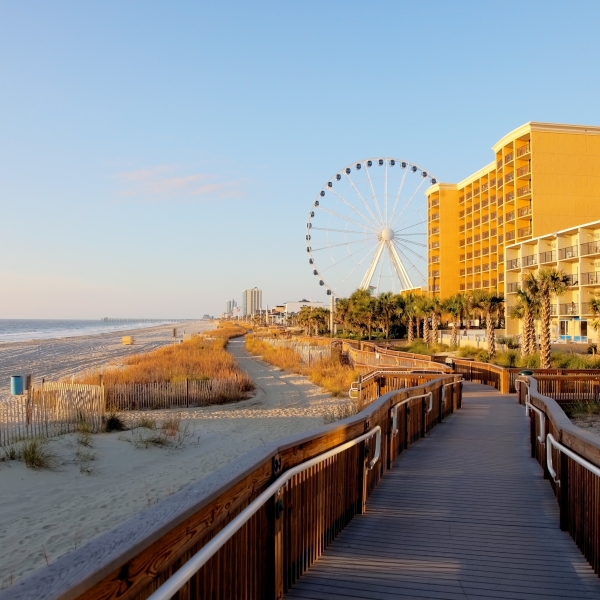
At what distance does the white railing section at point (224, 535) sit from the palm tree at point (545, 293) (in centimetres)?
2382

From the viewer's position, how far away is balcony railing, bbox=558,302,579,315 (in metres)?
44.7

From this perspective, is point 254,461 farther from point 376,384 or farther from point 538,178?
point 538,178

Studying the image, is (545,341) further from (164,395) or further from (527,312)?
(164,395)

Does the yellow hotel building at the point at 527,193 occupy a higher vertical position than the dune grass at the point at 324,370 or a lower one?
higher

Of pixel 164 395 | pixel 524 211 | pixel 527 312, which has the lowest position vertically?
pixel 164 395

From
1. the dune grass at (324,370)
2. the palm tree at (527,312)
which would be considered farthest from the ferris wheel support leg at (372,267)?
the palm tree at (527,312)

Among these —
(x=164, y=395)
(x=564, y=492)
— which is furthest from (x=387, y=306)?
(x=564, y=492)

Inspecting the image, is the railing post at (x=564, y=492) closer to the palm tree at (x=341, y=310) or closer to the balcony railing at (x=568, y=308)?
the balcony railing at (x=568, y=308)

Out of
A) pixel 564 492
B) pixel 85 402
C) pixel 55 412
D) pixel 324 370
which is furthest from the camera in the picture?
pixel 324 370

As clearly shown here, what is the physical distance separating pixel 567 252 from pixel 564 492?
4403 cm

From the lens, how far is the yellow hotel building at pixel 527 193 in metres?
55.4

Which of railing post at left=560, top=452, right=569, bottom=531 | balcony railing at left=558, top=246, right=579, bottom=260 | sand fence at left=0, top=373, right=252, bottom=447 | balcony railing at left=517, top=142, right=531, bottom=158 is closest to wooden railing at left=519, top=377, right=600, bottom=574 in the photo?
railing post at left=560, top=452, right=569, bottom=531

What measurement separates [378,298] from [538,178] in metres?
18.8

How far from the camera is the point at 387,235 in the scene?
6106 centimetres
